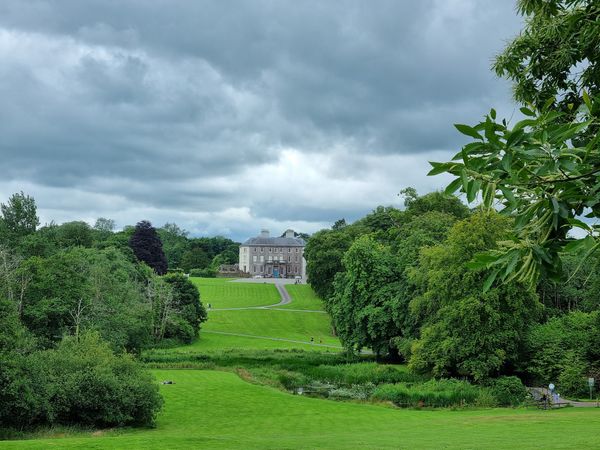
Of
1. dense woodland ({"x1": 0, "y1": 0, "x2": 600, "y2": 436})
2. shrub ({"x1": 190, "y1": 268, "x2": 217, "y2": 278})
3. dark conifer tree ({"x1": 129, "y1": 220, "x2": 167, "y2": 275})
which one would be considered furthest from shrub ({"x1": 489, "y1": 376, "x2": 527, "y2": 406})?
shrub ({"x1": 190, "y1": 268, "x2": 217, "y2": 278})

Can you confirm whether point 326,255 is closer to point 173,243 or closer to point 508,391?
point 508,391

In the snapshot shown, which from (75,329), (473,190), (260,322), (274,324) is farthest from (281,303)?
(473,190)

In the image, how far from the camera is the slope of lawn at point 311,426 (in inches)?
672

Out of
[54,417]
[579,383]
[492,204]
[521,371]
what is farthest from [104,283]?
[492,204]

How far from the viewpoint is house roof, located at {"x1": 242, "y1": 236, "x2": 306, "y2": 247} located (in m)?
159

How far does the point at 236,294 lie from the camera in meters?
104

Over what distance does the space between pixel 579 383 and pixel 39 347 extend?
1390 inches

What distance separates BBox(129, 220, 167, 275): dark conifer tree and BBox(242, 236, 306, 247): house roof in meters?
59.2

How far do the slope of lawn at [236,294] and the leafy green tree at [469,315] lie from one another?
56906mm

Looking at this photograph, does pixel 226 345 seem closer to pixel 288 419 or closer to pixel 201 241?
pixel 288 419

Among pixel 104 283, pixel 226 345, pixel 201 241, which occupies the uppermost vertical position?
pixel 201 241

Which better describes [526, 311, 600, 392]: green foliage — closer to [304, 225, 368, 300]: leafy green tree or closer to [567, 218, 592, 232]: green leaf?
[567, 218, 592, 232]: green leaf

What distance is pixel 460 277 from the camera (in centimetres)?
3862

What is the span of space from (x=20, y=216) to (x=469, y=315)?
61366 millimetres
